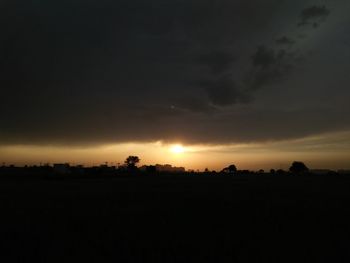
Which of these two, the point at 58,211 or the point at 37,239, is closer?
the point at 37,239

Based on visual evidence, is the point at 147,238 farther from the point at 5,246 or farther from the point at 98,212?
the point at 98,212

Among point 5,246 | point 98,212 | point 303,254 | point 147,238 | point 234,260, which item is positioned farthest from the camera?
point 98,212

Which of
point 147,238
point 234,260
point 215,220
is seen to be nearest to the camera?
point 234,260

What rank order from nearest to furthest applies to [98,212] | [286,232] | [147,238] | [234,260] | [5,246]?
[234,260], [5,246], [147,238], [286,232], [98,212]

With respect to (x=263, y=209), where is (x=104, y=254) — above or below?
below

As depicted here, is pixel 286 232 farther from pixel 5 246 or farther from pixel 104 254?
pixel 5 246

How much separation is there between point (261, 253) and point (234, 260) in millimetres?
1515

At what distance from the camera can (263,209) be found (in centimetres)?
2606

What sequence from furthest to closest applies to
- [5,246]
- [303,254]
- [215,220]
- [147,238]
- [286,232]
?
[215,220] < [286,232] < [147,238] < [5,246] < [303,254]

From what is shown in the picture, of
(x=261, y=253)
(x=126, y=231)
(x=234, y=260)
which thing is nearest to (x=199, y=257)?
(x=234, y=260)

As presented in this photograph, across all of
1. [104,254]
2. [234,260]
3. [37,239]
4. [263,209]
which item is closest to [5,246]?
[37,239]

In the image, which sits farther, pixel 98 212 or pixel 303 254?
pixel 98 212

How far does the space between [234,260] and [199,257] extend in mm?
1257

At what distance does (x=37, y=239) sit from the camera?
16.3 meters
